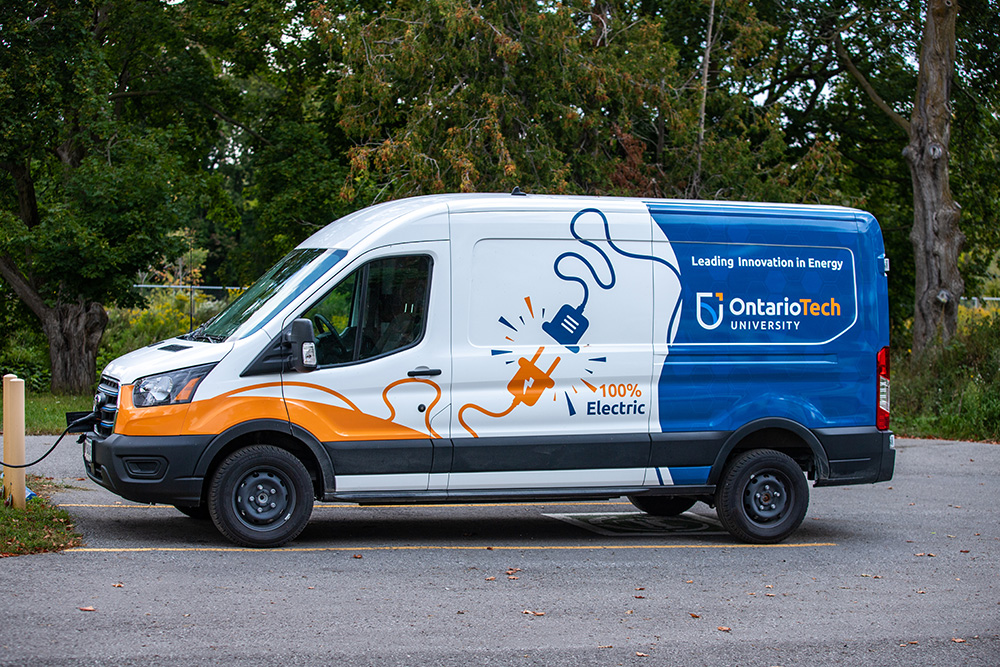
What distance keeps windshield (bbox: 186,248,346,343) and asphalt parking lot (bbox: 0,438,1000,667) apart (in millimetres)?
1552

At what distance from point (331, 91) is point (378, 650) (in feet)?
65.1

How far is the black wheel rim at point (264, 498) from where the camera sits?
24.3 feet

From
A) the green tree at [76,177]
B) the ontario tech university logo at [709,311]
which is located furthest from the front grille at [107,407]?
the green tree at [76,177]

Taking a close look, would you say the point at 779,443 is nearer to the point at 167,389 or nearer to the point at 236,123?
the point at 167,389

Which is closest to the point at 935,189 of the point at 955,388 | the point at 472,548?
the point at 955,388

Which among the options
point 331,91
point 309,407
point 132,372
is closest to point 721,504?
point 309,407

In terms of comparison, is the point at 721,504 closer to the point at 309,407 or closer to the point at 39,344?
the point at 309,407

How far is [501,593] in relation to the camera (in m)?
6.53

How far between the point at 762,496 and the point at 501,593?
2.88m

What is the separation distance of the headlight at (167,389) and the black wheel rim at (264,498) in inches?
28.7

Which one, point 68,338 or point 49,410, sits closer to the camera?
point 49,410

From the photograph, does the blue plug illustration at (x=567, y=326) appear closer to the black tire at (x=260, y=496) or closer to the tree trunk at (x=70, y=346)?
the black tire at (x=260, y=496)

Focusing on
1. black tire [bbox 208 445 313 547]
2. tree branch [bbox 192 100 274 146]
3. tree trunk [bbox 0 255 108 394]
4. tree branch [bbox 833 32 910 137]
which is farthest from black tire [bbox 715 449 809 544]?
tree branch [bbox 833 32 910 137]

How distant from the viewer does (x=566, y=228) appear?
8023 millimetres
